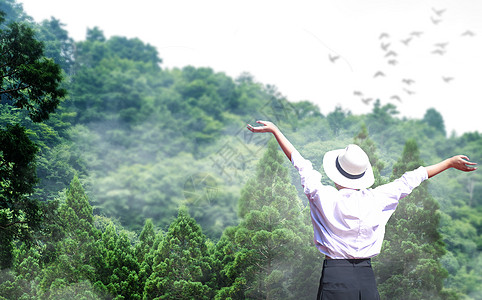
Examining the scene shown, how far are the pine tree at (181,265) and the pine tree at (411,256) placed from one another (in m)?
1.61

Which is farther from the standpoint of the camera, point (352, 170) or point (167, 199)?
point (167, 199)

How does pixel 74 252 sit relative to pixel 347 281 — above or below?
below

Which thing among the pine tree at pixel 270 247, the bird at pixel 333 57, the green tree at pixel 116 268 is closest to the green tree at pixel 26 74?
the green tree at pixel 116 268

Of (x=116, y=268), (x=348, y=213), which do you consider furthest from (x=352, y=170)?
(x=116, y=268)

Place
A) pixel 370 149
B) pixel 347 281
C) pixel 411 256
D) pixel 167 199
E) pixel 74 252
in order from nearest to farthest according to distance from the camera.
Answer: pixel 347 281 → pixel 74 252 → pixel 411 256 → pixel 370 149 → pixel 167 199

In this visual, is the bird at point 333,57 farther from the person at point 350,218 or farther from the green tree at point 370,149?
the person at point 350,218

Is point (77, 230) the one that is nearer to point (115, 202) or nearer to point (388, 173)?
point (115, 202)

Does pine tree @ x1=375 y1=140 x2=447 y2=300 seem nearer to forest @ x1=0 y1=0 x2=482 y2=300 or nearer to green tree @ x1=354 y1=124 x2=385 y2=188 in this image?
forest @ x1=0 y1=0 x2=482 y2=300

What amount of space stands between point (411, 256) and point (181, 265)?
2.12 metres

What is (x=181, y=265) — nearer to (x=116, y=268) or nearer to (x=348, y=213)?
(x=116, y=268)

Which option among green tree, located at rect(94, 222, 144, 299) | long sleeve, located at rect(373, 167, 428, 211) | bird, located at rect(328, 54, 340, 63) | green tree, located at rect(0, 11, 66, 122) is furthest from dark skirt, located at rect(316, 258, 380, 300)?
bird, located at rect(328, 54, 340, 63)

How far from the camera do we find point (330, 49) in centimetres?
539

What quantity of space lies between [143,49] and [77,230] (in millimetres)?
3678

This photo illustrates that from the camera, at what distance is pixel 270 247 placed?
13.8ft
